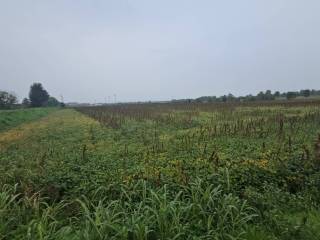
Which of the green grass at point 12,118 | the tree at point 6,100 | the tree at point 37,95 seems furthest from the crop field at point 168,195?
the tree at point 37,95

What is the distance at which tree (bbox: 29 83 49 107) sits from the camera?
300ft

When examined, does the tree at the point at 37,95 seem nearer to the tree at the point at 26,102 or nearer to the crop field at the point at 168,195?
the tree at the point at 26,102

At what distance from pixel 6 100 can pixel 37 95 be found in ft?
67.3

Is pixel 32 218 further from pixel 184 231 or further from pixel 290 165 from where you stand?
pixel 290 165

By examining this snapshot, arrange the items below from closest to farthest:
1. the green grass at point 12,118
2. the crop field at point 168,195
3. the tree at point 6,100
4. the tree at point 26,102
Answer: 1. the crop field at point 168,195
2. the green grass at point 12,118
3. the tree at point 6,100
4. the tree at point 26,102

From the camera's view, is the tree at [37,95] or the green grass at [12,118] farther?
the tree at [37,95]

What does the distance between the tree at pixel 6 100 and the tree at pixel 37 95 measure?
12922mm

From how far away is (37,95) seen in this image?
9206 cm

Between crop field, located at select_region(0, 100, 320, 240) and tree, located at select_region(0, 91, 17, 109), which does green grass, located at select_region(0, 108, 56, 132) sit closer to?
crop field, located at select_region(0, 100, 320, 240)

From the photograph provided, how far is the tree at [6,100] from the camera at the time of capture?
67.3 m

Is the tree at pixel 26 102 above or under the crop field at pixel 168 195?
under

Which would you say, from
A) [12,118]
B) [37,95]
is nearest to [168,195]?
[12,118]

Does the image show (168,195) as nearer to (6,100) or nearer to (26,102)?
(6,100)

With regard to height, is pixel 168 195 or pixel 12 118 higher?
pixel 168 195
